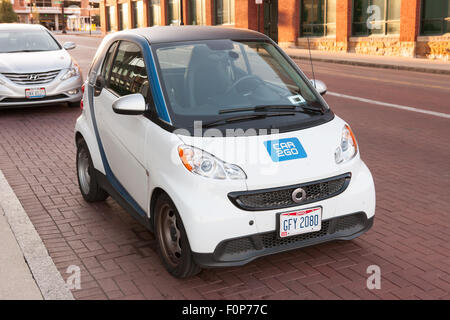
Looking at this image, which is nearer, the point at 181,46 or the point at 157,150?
the point at 157,150

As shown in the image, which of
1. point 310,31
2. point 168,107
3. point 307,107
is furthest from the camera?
point 310,31

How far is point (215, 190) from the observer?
394cm

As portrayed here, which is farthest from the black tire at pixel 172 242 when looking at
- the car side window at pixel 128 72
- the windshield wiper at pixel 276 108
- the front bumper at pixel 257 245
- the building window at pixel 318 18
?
the building window at pixel 318 18

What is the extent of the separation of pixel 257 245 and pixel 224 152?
0.68 metres

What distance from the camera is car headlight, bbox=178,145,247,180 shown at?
3.99 m

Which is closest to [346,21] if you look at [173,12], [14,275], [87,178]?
[173,12]

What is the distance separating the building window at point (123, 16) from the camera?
6188 centimetres

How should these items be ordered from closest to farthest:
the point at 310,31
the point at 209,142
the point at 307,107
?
1. the point at 209,142
2. the point at 307,107
3. the point at 310,31

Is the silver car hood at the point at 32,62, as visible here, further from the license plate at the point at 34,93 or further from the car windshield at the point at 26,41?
the car windshield at the point at 26,41

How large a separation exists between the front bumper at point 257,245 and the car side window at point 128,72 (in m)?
1.49

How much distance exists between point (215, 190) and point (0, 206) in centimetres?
306
